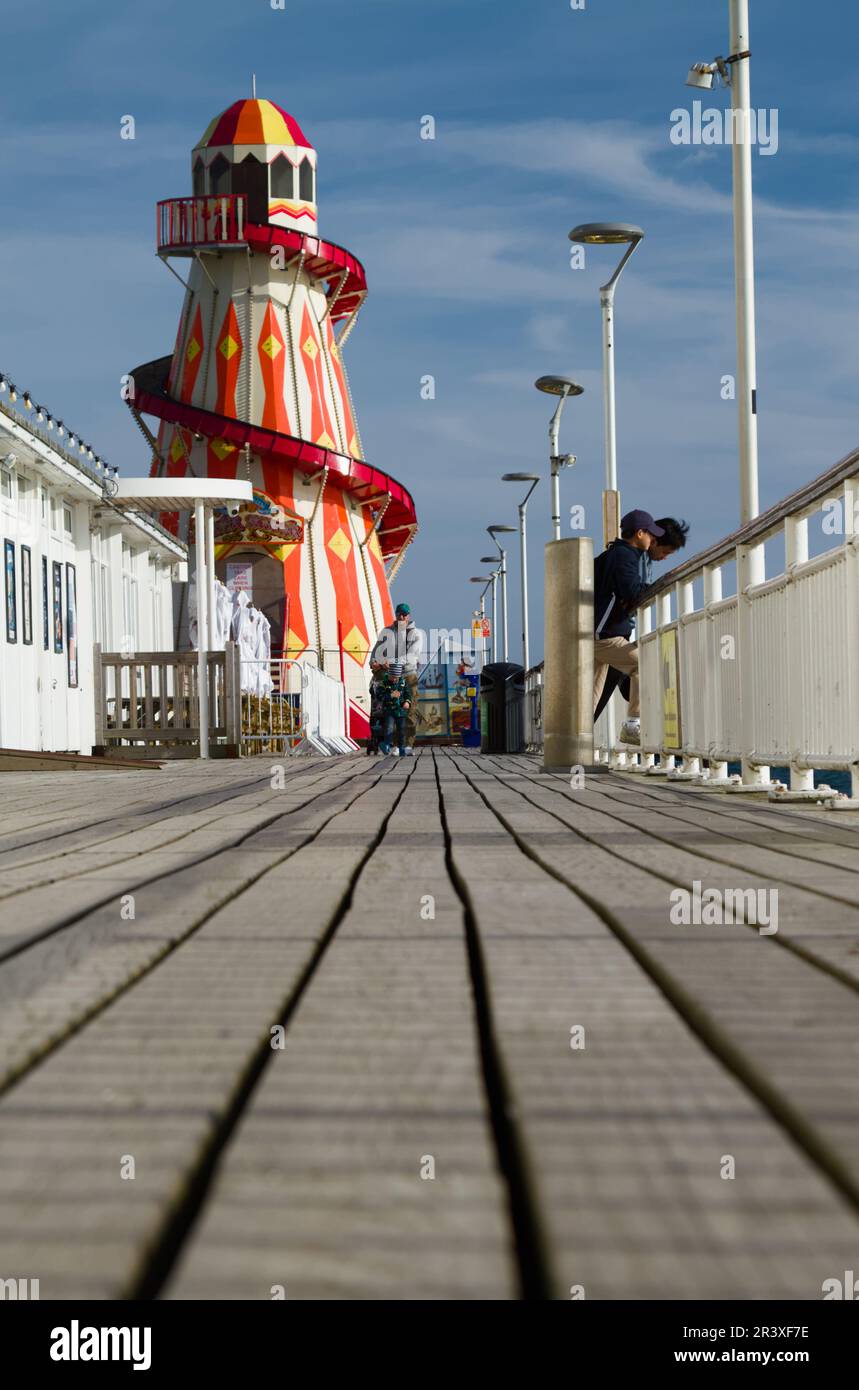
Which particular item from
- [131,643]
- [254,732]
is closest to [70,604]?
[254,732]

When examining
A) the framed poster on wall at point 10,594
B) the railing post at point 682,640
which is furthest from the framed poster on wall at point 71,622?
the railing post at point 682,640

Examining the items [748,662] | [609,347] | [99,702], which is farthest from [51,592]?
[748,662]

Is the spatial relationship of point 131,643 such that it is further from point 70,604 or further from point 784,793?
point 784,793

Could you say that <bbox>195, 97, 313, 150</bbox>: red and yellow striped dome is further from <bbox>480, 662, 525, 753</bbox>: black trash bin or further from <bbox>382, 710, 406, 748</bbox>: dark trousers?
<bbox>382, 710, 406, 748</bbox>: dark trousers

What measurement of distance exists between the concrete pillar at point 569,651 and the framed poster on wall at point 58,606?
810cm

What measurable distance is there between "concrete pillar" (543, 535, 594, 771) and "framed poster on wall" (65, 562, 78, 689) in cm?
862

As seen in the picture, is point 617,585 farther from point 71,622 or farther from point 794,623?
point 71,622

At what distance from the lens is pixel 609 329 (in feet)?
58.8

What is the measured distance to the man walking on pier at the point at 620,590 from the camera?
10453 millimetres

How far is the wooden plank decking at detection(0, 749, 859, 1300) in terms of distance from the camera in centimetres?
109

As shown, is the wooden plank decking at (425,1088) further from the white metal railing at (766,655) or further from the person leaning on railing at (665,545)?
the person leaning on railing at (665,545)

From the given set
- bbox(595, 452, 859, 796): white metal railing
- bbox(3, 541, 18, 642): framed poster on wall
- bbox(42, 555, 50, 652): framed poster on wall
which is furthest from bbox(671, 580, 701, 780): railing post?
bbox(42, 555, 50, 652): framed poster on wall
